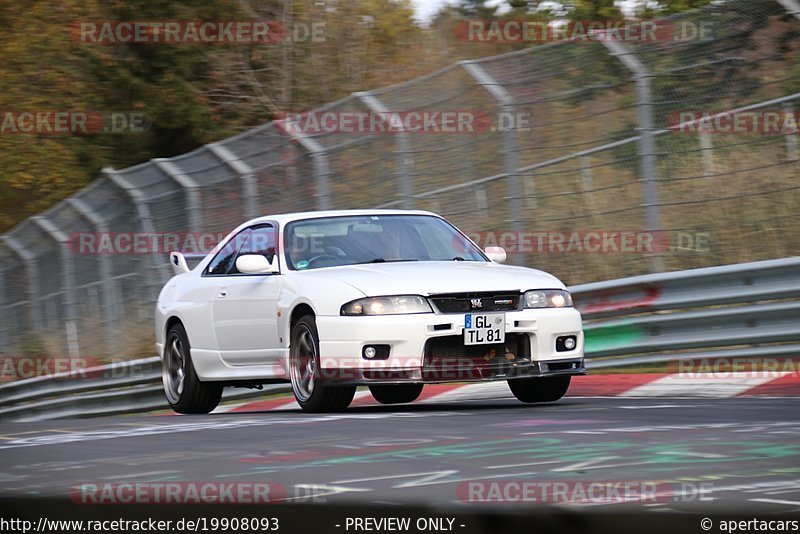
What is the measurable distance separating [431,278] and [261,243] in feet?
6.45

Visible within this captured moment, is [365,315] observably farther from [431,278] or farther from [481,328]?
[481,328]

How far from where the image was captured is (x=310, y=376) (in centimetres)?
916

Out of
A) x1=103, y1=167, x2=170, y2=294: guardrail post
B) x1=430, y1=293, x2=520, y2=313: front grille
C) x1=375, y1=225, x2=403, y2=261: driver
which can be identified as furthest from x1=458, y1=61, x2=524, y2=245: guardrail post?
x1=103, y1=167, x2=170, y2=294: guardrail post

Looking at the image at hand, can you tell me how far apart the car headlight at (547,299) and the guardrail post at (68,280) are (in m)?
12.1

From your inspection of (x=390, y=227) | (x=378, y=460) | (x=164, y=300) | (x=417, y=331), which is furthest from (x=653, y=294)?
(x=378, y=460)

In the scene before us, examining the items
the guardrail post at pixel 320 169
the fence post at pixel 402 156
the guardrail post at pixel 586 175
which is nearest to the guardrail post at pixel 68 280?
the guardrail post at pixel 320 169

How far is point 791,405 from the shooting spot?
795cm

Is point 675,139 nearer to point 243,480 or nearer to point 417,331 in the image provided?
point 417,331

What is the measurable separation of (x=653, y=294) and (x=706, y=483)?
6598 millimetres

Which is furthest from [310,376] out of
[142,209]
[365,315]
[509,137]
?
[142,209]

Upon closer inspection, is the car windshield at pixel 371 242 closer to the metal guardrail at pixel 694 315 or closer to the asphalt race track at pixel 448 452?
the asphalt race track at pixel 448 452

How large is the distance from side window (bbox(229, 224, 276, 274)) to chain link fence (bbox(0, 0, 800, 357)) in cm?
273

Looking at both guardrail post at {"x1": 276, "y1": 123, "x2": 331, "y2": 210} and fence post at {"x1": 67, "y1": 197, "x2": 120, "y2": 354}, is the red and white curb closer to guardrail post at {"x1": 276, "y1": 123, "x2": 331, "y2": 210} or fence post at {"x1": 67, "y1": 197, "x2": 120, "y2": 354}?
guardrail post at {"x1": 276, "y1": 123, "x2": 331, "y2": 210}

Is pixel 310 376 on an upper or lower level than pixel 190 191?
lower
